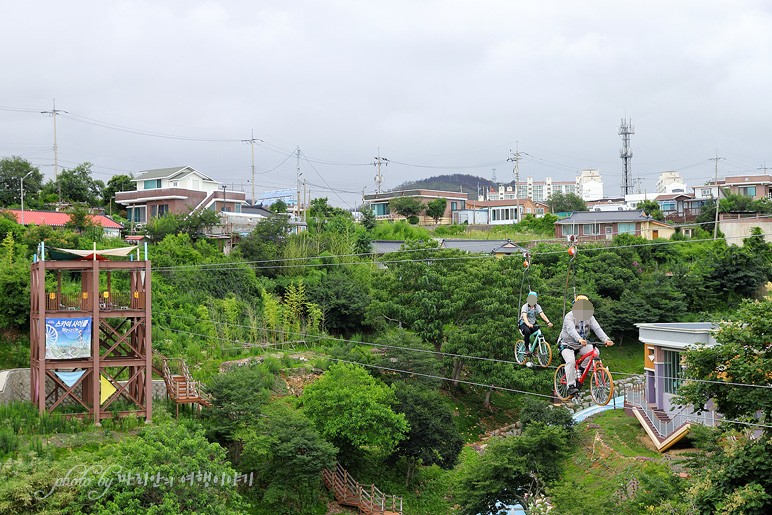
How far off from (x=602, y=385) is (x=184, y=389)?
15921 mm

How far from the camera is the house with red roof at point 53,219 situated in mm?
40500

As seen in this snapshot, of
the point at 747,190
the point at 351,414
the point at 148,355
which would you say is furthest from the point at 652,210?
the point at 148,355

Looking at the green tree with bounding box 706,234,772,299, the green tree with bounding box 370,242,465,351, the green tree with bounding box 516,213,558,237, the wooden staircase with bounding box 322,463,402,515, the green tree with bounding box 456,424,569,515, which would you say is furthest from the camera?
the green tree with bounding box 516,213,558,237

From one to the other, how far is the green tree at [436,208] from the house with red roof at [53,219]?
2945 cm

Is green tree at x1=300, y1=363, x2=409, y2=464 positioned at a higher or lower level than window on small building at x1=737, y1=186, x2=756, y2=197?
lower

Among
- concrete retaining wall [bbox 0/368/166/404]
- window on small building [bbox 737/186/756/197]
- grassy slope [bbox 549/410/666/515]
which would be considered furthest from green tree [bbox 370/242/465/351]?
window on small building [bbox 737/186/756/197]

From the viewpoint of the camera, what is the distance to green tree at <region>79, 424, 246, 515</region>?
17.5m

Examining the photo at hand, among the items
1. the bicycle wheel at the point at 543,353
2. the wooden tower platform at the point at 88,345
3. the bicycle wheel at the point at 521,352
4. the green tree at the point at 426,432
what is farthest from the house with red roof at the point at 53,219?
the bicycle wheel at the point at 543,353

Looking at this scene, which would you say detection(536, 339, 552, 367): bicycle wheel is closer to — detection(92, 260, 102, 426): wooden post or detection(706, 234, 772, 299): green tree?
detection(92, 260, 102, 426): wooden post

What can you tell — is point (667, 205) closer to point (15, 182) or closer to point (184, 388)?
point (15, 182)

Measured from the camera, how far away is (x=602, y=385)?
1418 cm

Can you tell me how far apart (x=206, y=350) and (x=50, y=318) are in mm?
8284

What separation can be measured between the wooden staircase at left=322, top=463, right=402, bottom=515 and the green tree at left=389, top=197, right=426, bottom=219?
4273cm

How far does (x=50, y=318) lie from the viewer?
24531mm
